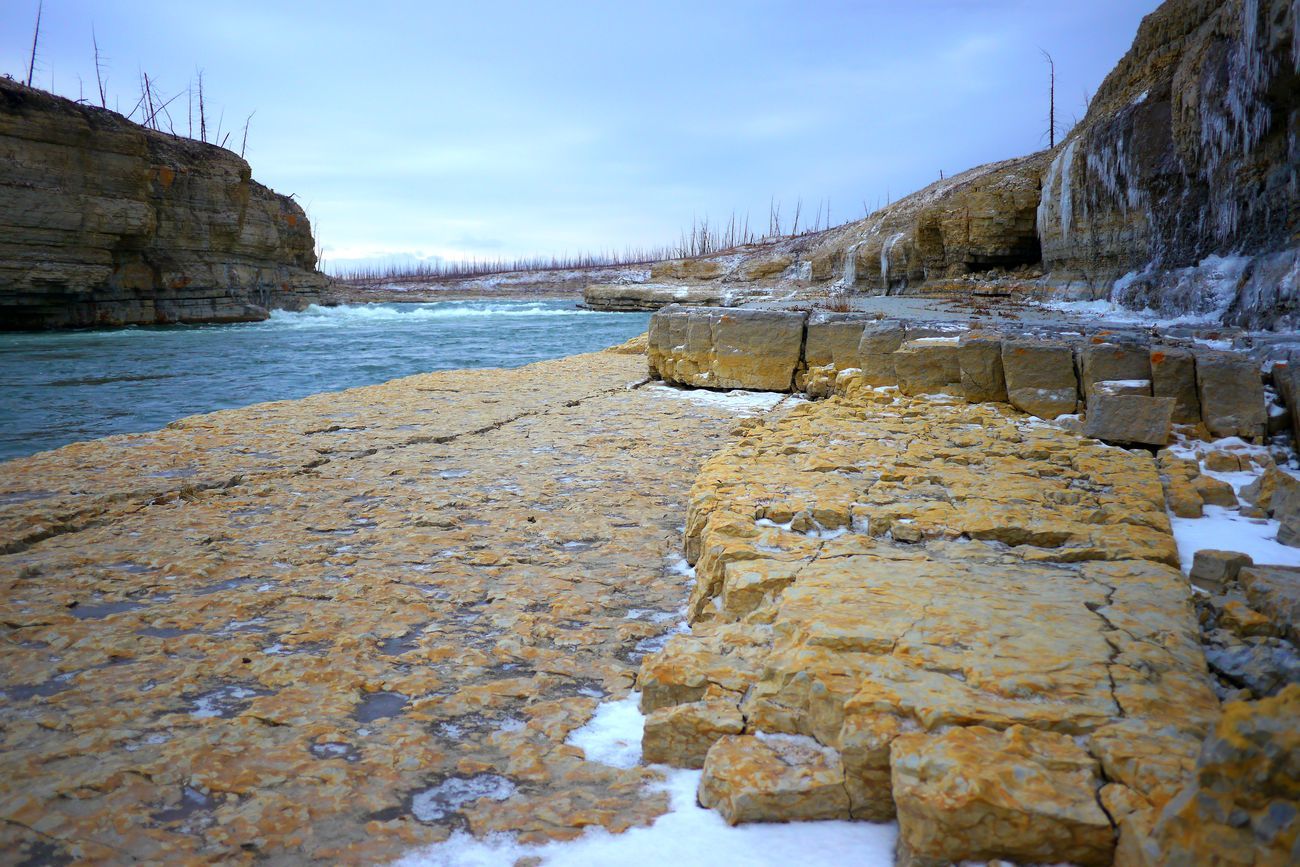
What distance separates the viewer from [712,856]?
1.75 metres

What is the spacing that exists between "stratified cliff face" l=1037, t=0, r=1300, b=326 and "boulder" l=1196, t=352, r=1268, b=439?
6.49 ft

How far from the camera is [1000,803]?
1.54 metres

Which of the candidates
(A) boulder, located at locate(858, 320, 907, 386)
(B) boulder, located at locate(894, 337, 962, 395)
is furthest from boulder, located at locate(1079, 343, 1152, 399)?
(A) boulder, located at locate(858, 320, 907, 386)

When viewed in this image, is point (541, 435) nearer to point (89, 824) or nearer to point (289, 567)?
point (289, 567)

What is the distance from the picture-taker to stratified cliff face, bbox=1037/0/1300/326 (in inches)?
246

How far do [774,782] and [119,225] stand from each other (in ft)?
109

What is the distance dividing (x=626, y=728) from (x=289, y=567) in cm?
224

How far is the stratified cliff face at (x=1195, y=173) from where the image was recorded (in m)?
6.25

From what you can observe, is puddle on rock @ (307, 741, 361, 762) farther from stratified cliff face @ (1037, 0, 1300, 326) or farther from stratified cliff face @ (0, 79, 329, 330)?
stratified cliff face @ (0, 79, 329, 330)

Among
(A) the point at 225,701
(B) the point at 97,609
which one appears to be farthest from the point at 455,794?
(B) the point at 97,609

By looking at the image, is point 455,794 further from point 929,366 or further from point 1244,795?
point 929,366

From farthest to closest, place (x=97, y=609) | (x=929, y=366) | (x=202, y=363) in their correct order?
(x=202, y=363), (x=929, y=366), (x=97, y=609)

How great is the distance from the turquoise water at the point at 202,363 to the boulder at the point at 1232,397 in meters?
10.5

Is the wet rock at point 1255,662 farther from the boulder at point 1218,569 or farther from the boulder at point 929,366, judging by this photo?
the boulder at point 929,366
